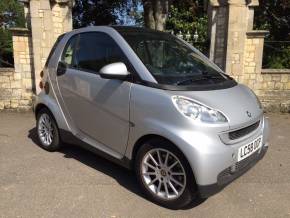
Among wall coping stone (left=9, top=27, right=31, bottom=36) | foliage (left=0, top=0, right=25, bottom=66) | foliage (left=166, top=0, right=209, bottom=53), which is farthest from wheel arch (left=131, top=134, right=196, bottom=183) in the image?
foliage (left=0, top=0, right=25, bottom=66)

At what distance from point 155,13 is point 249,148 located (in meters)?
7.01

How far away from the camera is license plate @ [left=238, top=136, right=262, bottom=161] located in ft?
11.2

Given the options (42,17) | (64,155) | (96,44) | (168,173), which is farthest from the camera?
(42,17)

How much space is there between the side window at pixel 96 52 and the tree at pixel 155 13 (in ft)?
18.3

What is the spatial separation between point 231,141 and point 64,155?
2635 millimetres

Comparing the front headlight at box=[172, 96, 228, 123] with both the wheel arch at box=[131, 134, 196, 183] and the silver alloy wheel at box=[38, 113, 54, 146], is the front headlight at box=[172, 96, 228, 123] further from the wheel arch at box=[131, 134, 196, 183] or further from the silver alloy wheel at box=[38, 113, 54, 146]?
the silver alloy wheel at box=[38, 113, 54, 146]

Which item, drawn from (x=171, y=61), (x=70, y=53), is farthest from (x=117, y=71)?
(x=70, y=53)

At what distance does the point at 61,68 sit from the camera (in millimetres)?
4676

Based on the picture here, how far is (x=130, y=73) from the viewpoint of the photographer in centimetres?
369

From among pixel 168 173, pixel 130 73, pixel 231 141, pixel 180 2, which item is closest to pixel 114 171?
pixel 168 173

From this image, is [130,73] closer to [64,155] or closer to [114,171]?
[114,171]

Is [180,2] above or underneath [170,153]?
above

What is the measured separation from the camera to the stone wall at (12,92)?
791cm

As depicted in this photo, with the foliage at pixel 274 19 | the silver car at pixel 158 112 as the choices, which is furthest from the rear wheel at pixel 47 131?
the foliage at pixel 274 19
